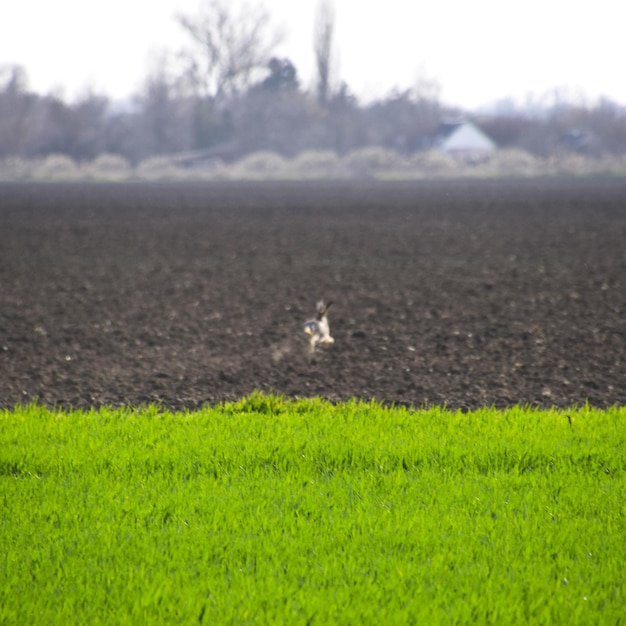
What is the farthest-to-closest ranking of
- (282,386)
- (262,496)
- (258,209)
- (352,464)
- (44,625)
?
(258,209) < (282,386) < (352,464) < (262,496) < (44,625)

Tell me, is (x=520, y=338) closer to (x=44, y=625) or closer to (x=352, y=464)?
(x=352, y=464)

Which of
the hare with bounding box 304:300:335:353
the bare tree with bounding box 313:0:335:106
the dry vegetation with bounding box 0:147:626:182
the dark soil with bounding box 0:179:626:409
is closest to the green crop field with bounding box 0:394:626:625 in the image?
the dark soil with bounding box 0:179:626:409

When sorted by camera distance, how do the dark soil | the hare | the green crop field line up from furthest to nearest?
the hare → the dark soil → the green crop field

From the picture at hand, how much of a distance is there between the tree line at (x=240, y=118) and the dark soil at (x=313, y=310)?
5752 centimetres

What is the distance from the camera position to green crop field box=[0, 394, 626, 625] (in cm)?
396

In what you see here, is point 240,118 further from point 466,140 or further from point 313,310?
point 313,310

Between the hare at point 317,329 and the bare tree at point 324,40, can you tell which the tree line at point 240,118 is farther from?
the hare at point 317,329

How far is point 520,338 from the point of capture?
415 inches

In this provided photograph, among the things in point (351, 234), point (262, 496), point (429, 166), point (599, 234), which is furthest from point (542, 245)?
point (429, 166)

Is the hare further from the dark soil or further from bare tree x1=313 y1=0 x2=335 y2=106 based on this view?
bare tree x1=313 y1=0 x2=335 y2=106

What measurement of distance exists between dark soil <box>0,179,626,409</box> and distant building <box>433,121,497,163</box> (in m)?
65.4

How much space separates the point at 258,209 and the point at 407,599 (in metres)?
28.2

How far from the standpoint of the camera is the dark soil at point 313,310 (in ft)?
28.1

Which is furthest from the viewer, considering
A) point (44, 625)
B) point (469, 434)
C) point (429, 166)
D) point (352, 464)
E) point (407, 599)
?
point (429, 166)
